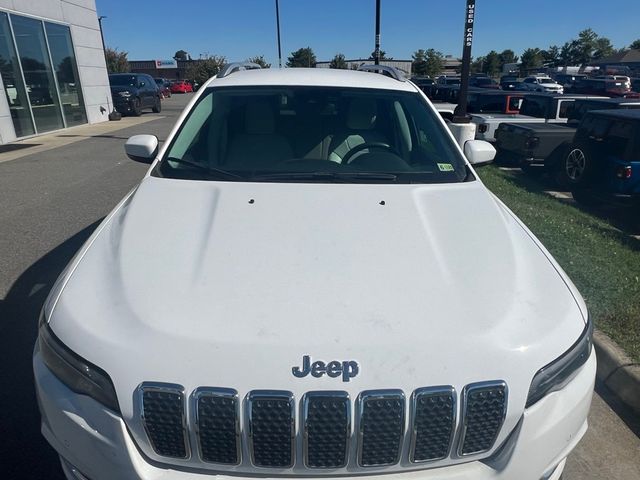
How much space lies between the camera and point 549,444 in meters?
1.69

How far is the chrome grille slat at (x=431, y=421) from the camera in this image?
1525 mm

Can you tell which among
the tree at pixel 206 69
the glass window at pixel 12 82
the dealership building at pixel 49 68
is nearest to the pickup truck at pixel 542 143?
the dealership building at pixel 49 68

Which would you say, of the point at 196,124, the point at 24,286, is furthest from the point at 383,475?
the point at 24,286

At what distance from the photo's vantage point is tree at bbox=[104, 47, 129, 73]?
5166cm

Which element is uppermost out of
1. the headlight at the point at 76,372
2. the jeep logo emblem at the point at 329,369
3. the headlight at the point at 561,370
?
the jeep logo emblem at the point at 329,369

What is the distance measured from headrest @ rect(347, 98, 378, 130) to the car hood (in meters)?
1.07

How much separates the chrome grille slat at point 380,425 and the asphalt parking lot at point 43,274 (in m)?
1.41

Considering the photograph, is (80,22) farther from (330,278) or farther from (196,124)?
(330,278)

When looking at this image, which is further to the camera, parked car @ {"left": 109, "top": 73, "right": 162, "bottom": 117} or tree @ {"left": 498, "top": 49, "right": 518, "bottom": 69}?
tree @ {"left": 498, "top": 49, "right": 518, "bottom": 69}

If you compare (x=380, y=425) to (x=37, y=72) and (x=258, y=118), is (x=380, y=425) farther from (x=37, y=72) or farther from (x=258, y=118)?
(x=37, y=72)

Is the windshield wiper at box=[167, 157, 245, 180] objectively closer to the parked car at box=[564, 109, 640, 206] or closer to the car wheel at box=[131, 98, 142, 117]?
the parked car at box=[564, 109, 640, 206]

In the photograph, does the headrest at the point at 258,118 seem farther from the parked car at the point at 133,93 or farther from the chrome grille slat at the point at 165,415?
the parked car at the point at 133,93

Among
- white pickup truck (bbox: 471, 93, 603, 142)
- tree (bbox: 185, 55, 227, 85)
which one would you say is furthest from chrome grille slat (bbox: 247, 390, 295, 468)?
tree (bbox: 185, 55, 227, 85)

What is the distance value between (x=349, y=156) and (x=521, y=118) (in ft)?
29.3
